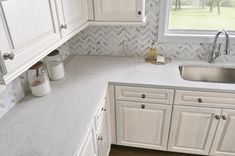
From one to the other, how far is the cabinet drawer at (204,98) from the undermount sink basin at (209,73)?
0.43 metres

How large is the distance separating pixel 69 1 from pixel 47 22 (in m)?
0.33

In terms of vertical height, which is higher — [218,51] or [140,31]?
[140,31]

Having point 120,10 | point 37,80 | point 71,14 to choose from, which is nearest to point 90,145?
point 37,80

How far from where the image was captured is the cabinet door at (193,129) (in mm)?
1582

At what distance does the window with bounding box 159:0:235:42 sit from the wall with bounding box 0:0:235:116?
73 millimetres

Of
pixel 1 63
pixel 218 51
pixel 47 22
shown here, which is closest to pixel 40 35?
pixel 47 22

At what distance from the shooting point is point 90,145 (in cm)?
124

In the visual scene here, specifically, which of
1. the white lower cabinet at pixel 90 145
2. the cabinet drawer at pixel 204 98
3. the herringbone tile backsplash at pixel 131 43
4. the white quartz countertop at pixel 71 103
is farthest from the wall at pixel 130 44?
the white lower cabinet at pixel 90 145

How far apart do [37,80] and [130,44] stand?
101cm

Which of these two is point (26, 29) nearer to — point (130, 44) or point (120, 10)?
point (120, 10)

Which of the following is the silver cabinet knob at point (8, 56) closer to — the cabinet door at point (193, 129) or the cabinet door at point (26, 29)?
the cabinet door at point (26, 29)

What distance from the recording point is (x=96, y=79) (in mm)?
1604

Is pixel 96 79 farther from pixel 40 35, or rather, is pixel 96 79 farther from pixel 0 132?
pixel 0 132

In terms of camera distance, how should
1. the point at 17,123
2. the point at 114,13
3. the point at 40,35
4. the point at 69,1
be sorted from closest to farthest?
the point at 40,35, the point at 17,123, the point at 69,1, the point at 114,13
